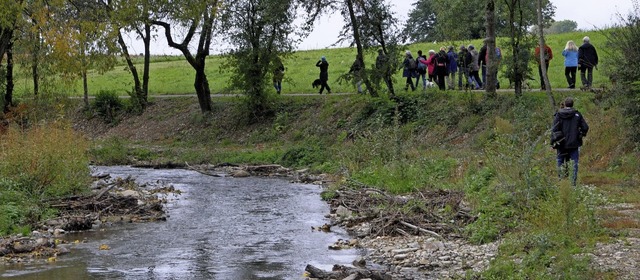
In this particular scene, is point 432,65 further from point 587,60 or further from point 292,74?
point 292,74

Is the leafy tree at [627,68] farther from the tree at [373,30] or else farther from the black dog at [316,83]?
the black dog at [316,83]

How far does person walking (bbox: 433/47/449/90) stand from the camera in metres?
35.2

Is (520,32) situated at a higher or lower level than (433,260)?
higher

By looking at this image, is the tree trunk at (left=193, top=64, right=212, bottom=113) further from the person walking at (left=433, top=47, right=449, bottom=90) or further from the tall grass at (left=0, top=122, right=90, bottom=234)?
the tall grass at (left=0, top=122, right=90, bottom=234)

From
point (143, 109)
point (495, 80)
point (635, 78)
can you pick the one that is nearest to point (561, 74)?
point (495, 80)

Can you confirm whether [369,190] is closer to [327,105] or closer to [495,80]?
[495,80]

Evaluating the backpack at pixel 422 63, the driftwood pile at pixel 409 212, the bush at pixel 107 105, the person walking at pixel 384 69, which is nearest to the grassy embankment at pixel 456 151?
the driftwood pile at pixel 409 212

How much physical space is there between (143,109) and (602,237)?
38108 mm

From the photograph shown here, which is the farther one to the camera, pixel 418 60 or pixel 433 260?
pixel 418 60

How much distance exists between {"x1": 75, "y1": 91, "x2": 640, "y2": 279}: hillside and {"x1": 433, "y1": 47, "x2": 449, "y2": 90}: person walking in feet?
4.16

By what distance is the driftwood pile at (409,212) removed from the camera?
16812 mm

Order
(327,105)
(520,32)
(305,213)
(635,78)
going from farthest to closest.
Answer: (327,105)
(520,32)
(635,78)
(305,213)

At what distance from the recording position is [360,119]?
36.4 meters

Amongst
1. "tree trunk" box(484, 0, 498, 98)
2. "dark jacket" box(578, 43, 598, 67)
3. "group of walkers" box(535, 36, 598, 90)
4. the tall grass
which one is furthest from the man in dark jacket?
"tree trunk" box(484, 0, 498, 98)
